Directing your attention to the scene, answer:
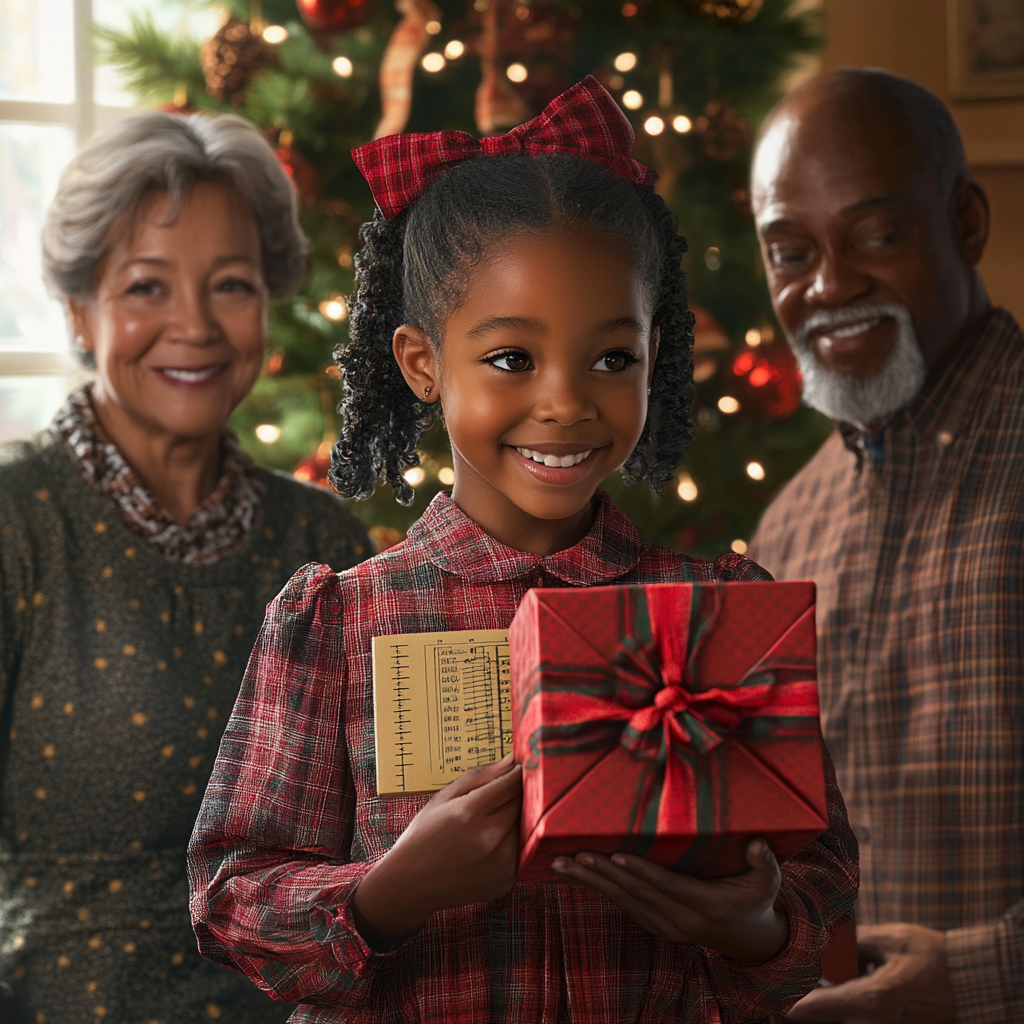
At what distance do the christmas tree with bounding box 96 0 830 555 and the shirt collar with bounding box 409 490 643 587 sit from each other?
1.62m

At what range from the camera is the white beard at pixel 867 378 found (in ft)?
5.89

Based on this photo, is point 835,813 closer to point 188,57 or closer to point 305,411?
point 305,411

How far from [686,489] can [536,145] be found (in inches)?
76.3

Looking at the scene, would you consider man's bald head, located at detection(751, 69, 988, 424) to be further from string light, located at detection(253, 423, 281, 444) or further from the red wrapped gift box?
string light, located at detection(253, 423, 281, 444)

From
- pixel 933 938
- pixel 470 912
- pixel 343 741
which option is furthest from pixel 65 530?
pixel 933 938

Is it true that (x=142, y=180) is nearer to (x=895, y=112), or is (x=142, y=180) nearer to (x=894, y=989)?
(x=895, y=112)

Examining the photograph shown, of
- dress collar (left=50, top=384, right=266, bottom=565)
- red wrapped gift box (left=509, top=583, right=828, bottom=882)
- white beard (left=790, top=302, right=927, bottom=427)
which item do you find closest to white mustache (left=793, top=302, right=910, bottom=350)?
white beard (left=790, top=302, right=927, bottom=427)

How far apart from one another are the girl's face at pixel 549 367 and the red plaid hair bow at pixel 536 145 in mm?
122

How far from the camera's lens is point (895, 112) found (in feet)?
5.97

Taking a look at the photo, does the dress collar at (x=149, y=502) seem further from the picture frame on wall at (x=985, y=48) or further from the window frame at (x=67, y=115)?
the picture frame on wall at (x=985, y=48)

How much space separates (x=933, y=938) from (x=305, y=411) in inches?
71.3

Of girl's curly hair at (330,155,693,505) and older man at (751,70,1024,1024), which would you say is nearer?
girl's curly hair at (330,155,693,505)

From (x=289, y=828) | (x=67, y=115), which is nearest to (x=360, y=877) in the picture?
(x=289, y=828)

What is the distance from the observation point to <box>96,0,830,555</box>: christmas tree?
2.70m
